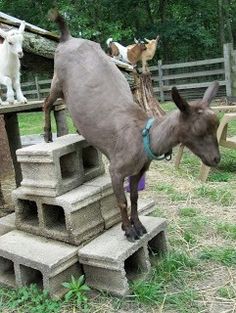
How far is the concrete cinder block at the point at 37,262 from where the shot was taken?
8.81ft

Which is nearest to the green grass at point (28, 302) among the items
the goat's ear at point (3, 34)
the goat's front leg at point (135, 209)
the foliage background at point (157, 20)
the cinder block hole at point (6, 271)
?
the cinder block hole at point (6, 271)

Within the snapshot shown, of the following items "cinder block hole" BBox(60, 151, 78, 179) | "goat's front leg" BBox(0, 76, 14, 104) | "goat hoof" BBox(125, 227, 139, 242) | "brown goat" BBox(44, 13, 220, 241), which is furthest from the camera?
"goat's front leg" BBox(0, 76, 14, 104)

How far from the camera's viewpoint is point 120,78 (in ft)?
10.2

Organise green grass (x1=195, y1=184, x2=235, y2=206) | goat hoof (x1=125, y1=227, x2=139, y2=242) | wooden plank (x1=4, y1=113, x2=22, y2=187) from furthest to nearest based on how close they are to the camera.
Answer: wooden plank (x1=4, y1=113, x2=22, y2=187)
green grass (x1=195, y1=184, x2=235, y2=206)
goat hoof (x1=125, y1=227, x2=139, y2=242)

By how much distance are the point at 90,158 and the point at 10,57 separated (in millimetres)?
1185

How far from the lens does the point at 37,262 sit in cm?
268

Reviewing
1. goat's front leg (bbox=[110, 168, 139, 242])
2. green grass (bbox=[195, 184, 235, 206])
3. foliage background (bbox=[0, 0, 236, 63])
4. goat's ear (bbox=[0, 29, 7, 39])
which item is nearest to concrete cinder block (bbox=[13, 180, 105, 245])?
goat's front leg (bbox=[110, 168, 139, 242])

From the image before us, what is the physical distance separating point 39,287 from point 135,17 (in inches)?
679

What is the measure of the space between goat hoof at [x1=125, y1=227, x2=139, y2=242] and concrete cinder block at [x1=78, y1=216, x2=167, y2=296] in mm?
23

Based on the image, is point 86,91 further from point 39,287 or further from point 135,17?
point 135,17

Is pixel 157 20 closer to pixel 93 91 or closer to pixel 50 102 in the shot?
pixel 50 102

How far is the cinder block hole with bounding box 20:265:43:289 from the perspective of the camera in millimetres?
2850

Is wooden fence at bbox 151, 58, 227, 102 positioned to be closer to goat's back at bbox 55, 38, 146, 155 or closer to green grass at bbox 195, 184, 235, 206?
green grass at bbox 195, 184, 235, 206

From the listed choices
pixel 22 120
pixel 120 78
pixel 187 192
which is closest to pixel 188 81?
pixel 22 120
